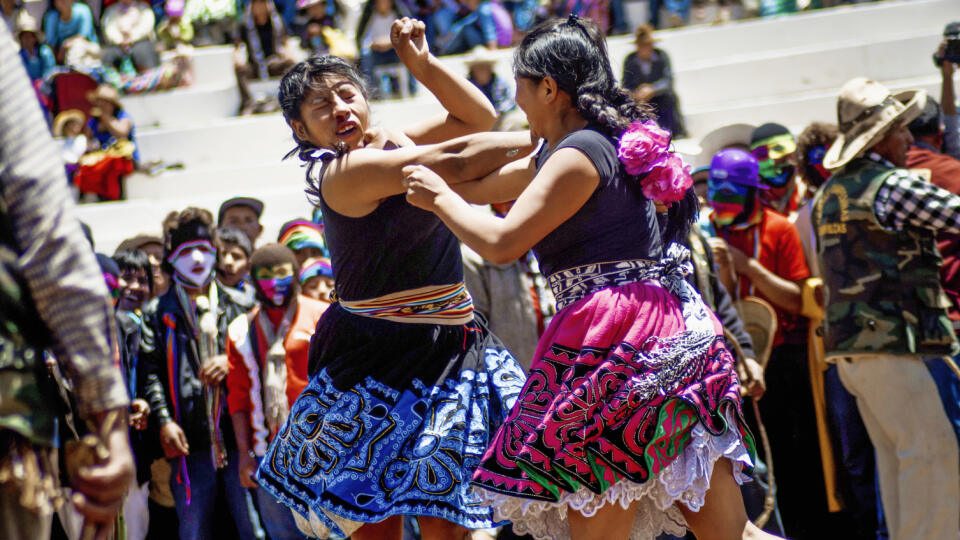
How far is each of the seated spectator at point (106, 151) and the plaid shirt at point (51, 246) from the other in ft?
28.6

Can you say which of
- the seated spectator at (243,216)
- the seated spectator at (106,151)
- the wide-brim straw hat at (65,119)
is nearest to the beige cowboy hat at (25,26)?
the wide-brim straw hat at (65,119)

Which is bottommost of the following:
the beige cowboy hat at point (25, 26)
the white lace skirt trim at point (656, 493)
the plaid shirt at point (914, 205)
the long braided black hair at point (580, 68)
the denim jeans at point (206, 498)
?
the denim jeans at point (206, 498)

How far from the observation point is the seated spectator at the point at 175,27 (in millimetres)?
13516

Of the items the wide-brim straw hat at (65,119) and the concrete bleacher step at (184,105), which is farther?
the concrete bleacher step at (184,105)

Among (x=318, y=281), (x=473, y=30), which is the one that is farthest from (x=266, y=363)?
(x=473, y=30)

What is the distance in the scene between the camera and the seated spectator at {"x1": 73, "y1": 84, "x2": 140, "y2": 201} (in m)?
10.6

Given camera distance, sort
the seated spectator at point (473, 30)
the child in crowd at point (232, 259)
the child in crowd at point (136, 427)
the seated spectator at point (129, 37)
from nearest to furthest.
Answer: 1. the child in crowd at point (136, 427)
2. the child in crowd at point (232, 259)
3. the seated spectator at point (473, 30)
4. the seated spectator at point (129, 37)

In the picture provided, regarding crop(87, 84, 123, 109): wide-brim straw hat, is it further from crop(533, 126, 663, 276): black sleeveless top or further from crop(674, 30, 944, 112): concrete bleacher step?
crop(533, 126, 663, 276): black sleeveless top

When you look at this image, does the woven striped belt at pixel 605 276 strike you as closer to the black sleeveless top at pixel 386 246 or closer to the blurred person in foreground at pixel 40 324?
the black sleeveless top at pixel 386 246

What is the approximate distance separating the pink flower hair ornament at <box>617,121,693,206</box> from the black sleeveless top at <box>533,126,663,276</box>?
38 mm

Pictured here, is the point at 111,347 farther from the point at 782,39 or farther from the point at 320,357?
the point at 782,39

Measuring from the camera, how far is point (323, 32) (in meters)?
12.5

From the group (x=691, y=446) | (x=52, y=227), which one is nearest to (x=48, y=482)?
(x=52, y=227)

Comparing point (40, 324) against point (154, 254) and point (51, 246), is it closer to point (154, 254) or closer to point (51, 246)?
point (51, 246)
